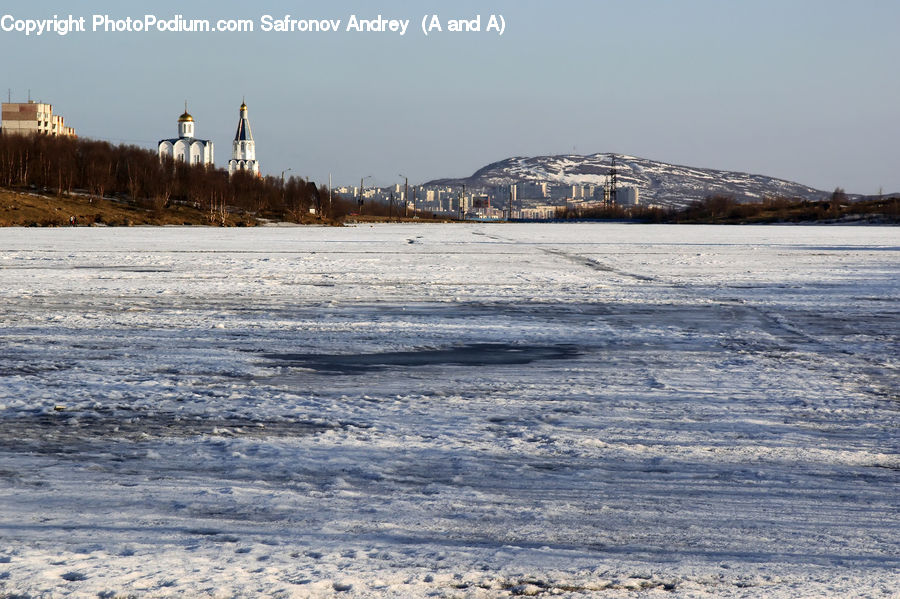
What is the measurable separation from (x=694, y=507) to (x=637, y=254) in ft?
72.3

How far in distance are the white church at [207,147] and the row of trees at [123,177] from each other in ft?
Answer: 76.5

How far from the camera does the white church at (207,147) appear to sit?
153 meters

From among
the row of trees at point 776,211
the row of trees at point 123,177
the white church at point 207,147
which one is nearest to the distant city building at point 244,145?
the white church at point 207,147

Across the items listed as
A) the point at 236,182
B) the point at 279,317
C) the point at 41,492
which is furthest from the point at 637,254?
the point at 236,182

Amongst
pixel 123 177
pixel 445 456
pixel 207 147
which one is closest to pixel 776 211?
pixel 123 177

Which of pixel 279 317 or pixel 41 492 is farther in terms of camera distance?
pixel 279 317

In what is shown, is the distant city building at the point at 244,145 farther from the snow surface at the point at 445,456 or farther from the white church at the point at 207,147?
the snow surface at the point at 445,456

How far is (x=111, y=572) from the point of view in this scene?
2.79m

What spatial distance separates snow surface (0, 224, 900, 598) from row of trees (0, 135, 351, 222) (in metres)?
81.0

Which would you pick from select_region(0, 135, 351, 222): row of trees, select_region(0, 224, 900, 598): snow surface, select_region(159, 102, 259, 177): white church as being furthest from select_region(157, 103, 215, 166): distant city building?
select_region(0, 224, 900, 598): snow surface

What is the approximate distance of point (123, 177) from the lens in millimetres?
108375

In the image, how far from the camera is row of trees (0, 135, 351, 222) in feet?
322

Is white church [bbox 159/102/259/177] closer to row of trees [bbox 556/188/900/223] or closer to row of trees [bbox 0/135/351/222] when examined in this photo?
row of trees [bbox 0/135/351/222]

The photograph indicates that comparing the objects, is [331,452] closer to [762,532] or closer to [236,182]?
[762,532]
